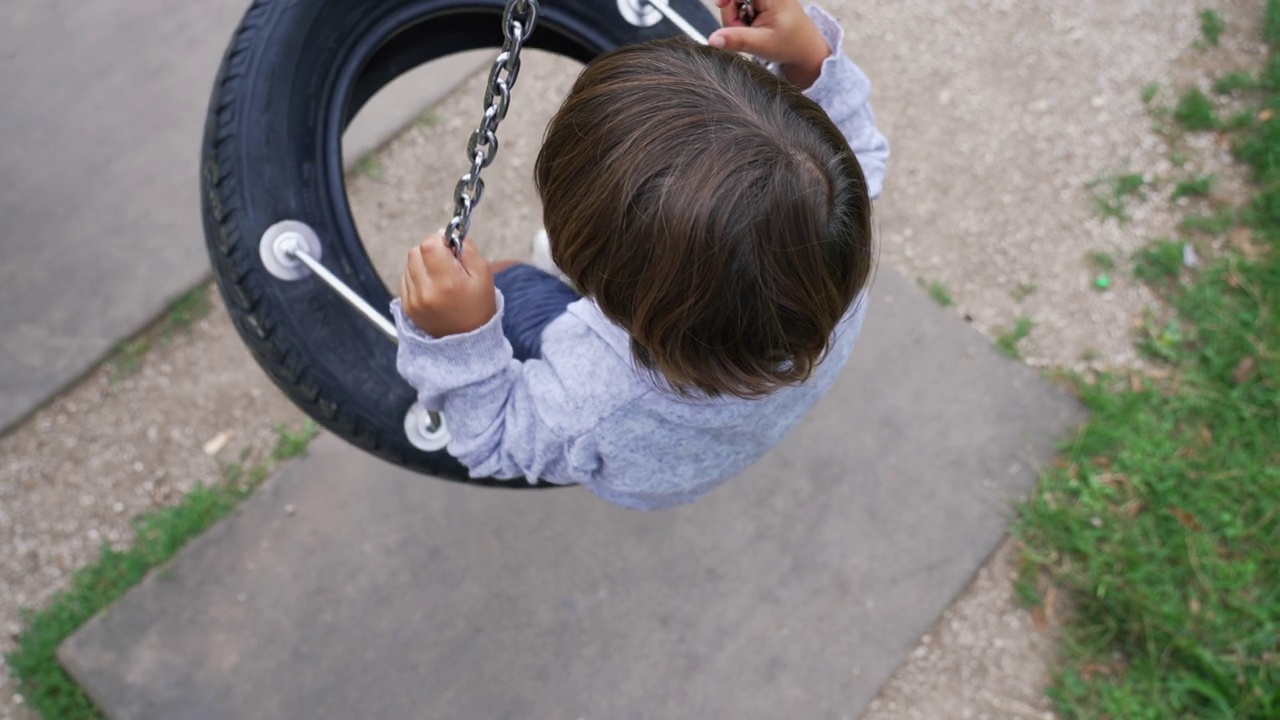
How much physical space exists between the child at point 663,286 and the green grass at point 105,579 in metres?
1.02

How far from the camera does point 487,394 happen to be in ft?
3.52

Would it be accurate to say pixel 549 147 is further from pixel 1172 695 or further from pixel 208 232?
pixel 1172 695

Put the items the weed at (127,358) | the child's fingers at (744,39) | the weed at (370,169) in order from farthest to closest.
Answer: the weed at (370,169) < the weed at (127,358) < the child's fingers at (744,39)

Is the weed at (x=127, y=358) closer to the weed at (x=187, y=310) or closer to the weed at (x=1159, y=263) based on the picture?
the weed at (x=187, y=310)

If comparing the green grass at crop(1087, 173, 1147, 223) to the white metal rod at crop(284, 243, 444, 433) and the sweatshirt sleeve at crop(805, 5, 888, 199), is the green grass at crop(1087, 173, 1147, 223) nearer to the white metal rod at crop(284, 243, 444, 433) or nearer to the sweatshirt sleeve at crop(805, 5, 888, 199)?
the sweatshirt sleeve at crop(805, 5, 888, 199)

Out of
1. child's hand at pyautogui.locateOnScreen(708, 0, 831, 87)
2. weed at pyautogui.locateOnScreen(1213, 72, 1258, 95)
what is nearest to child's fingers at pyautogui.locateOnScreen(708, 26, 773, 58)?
child's hand at pyautogui.locateOnScreen(708, 0, 831, 87)

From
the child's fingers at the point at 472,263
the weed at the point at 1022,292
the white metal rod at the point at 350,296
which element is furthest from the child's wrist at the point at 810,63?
the weed at the point at 1022,292

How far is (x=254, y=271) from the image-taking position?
1213 mm

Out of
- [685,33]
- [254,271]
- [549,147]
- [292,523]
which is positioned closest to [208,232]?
[254,271]

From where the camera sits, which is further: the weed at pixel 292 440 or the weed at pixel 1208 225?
the weed at pixel 1208 225

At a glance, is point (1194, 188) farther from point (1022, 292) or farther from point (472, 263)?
point (472, 263)

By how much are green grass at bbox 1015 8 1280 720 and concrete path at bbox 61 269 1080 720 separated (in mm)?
140

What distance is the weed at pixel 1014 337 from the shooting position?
2.15 metres

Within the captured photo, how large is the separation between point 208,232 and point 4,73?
1550 mm
